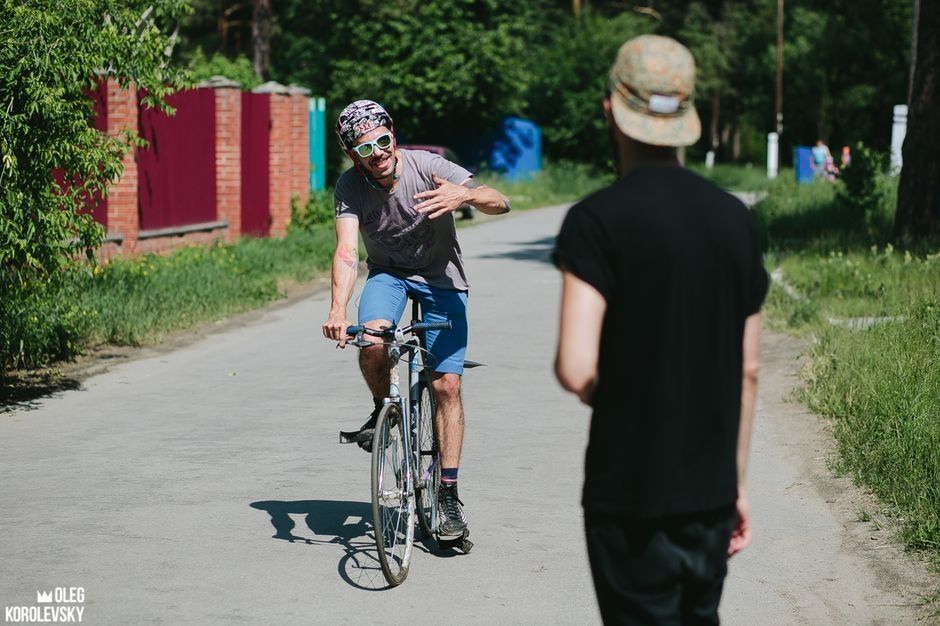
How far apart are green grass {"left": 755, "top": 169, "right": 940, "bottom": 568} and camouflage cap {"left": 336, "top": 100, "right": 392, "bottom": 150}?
2907mm

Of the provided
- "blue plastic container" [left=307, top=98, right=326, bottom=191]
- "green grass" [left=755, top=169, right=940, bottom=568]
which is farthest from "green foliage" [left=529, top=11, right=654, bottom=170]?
"green grass" [left=755, top=169, right=940, bottom=568]

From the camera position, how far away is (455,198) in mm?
5605

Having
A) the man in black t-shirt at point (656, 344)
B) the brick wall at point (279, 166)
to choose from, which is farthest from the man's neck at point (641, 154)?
the brick wall at point (279, 166)

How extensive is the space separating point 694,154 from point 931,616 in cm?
6509

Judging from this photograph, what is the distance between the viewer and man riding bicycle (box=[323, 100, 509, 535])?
232 inches

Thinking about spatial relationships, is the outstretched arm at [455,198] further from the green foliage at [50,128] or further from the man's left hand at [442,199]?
the green foliage at [50,128]

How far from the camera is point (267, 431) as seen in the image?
28.3 ft

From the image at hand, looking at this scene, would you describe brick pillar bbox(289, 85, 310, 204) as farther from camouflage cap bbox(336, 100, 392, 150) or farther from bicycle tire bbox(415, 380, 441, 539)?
camouflage cap bbox(336, 100, 392, 150)

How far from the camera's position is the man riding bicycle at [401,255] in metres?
5.89

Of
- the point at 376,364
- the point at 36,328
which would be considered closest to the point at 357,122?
the point at 376,364

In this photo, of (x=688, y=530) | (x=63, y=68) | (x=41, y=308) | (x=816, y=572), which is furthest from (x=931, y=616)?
(x=41, y=308)

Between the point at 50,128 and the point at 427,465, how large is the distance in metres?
4.16

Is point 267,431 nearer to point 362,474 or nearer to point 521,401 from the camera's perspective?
point 362,474

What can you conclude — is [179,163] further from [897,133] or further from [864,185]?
[897,133]
